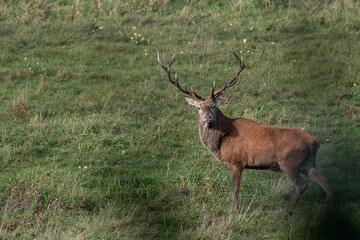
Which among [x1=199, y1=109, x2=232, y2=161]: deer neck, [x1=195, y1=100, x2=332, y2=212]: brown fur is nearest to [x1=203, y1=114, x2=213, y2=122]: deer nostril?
[x1=195, y1=100, x2=332, y2=212]: brown fur

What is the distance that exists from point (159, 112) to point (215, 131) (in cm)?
305

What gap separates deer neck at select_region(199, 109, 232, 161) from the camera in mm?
5773

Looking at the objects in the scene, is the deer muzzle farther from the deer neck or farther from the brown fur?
the deer neck

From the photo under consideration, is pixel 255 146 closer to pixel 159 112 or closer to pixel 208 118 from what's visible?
pixel 208 118

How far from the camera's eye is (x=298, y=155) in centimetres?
522

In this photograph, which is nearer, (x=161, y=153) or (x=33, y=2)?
(x=161, y=153)

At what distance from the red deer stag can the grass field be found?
0.99ft

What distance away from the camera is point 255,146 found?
5.50 m

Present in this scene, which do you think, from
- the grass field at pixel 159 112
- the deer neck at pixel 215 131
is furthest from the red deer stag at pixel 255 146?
the grass field at pixel 159 112

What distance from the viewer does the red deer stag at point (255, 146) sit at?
17.1 ft

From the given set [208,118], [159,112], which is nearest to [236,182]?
[208,118]

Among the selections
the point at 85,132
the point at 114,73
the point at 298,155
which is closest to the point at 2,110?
the point at 85,132

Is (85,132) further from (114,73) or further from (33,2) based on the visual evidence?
(33,2)

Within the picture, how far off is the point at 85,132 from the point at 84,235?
3266mm
